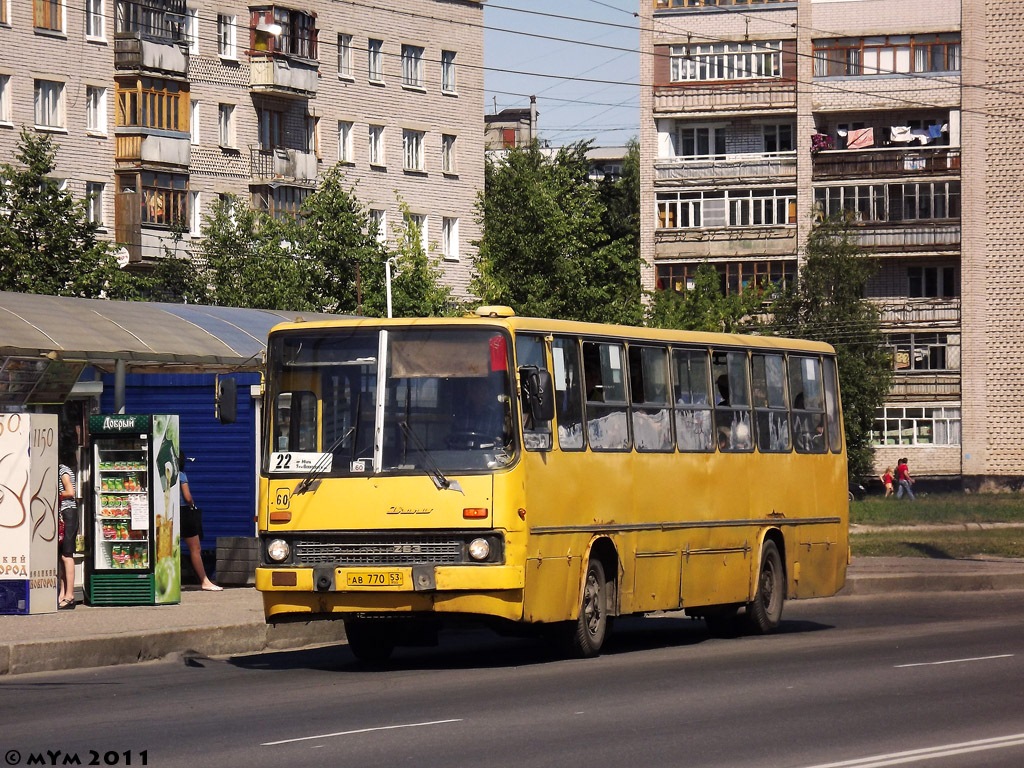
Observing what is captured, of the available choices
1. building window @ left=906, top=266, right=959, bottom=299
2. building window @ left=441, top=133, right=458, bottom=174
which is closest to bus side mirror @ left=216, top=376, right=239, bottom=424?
building window @ left=441, top=133, right=458, bottom=174

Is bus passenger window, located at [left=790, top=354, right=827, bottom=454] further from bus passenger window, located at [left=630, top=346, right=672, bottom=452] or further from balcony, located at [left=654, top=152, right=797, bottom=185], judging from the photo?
balcony, located at [left=654, top=152, right=797, bottom=185]

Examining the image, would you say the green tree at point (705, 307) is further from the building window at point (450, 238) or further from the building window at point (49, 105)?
the building window at point (49, 105)

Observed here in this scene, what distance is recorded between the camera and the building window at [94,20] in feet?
198

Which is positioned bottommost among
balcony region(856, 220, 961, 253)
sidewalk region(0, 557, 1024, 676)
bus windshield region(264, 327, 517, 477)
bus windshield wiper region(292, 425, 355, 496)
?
sidewalk region(0, 557, 1024, 676)

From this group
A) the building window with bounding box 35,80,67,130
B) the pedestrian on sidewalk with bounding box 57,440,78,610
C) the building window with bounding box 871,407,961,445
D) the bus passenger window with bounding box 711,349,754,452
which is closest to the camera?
the bus passenger window with bounding box 711,349,754,452

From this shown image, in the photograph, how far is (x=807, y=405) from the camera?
2091cm

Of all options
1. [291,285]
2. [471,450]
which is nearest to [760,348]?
[471,450]

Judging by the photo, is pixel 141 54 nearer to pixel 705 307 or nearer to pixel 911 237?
pixel 705 307

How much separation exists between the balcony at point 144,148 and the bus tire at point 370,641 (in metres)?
46.5

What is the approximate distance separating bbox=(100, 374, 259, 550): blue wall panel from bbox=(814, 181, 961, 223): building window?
53355mm

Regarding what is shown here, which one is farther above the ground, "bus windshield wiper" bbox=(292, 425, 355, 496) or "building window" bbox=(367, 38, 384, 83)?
"building window" bbox=(367, 38, 384, 83)

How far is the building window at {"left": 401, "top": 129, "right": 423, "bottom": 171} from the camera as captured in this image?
73.7 m

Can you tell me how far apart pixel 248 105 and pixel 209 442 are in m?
44.1

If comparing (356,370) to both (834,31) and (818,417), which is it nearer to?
(818,417)
